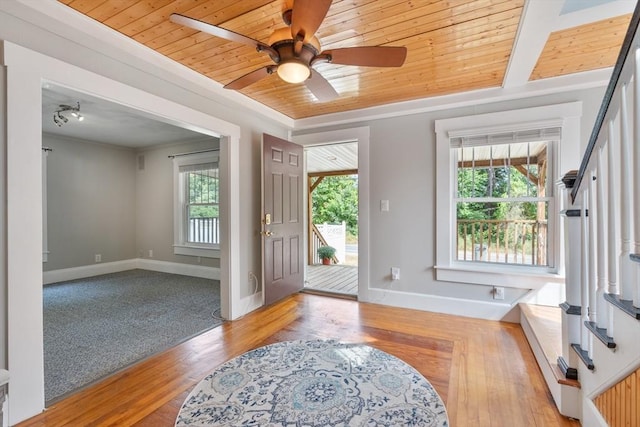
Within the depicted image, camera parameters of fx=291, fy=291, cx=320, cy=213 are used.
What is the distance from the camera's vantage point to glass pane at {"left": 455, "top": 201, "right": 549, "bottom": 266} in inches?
122

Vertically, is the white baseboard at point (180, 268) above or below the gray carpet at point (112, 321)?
above

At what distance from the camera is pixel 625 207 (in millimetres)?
1229

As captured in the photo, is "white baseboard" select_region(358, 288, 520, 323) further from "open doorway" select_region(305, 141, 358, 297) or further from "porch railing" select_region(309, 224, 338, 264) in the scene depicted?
"porch railing" select_region(309, 224, 338, 264)

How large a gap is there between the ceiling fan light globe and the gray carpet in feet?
8.00

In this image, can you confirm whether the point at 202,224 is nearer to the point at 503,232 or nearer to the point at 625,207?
the point at 503,232

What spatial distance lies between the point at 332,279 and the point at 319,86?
12.0ft

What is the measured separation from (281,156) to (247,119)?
0.59 meters

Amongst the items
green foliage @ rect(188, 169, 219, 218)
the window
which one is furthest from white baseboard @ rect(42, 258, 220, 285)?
the window

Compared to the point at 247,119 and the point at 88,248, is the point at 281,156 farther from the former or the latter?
the point at 88,248

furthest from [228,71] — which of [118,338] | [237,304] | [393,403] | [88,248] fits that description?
[88,248]

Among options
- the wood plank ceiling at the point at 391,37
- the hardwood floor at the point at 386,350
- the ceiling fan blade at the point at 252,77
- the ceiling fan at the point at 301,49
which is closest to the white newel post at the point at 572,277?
the hardwood floor at the point at 386,350

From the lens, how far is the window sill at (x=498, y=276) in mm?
2902

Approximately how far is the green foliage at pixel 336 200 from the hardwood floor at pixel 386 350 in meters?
7.68

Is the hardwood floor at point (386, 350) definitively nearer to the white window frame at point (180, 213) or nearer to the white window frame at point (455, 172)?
the white window frame at point (455, 172)
